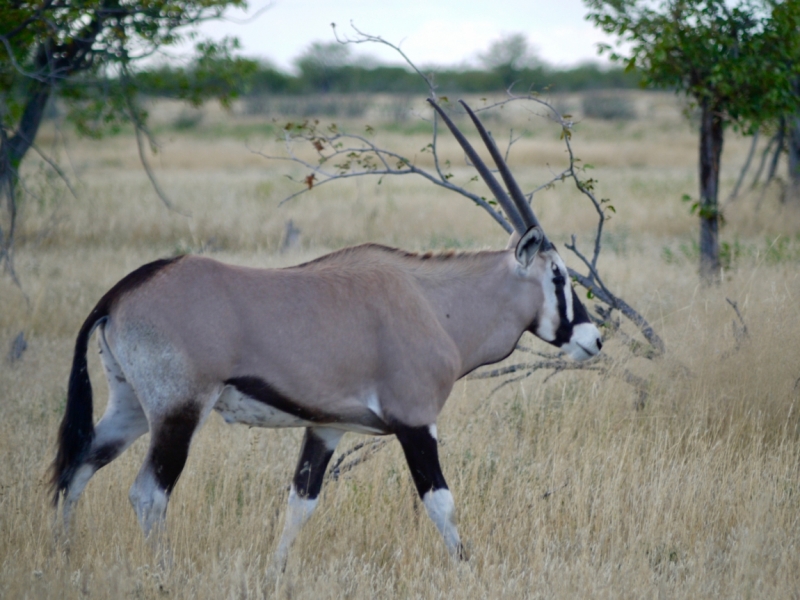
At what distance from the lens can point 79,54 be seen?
9305 mm

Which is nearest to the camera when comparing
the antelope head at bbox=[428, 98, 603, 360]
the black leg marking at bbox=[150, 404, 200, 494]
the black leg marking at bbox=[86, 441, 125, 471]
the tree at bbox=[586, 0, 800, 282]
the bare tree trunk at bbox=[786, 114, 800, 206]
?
the black leg marking at bbox=[150, 404, 200, 494]

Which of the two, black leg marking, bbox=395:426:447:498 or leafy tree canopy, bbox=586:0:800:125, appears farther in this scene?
leafy tree canopy, bbox=586:0:800:125

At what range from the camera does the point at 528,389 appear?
601 centimetres

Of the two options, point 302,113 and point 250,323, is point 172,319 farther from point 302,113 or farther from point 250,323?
point 302,113

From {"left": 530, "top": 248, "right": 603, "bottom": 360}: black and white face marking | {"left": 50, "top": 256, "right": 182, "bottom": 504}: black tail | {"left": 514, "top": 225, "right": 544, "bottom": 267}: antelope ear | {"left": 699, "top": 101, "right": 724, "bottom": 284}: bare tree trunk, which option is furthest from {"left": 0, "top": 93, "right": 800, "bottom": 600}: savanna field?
{"left": 514, "top": 225, "right": 544, "bottom": 267}: antelope ear

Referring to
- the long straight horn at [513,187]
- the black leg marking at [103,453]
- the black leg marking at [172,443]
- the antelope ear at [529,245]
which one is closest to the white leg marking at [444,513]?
the black leg marking at [172,443]

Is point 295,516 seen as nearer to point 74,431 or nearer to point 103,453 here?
point 103,453

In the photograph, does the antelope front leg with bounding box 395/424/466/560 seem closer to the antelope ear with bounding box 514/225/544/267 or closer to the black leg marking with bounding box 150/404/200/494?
the black leg marking with bounding box 150/404/200/494

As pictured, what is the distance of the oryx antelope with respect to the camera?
3240 millimetres

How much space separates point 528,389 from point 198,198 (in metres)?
11.5

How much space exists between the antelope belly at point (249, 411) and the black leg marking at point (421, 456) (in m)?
0.44

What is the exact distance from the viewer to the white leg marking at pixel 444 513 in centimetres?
351

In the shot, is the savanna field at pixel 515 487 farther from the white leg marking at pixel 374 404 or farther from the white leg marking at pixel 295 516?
the white leg marking at pixel 374 404

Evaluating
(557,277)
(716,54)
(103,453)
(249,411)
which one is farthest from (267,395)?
(716,54)
